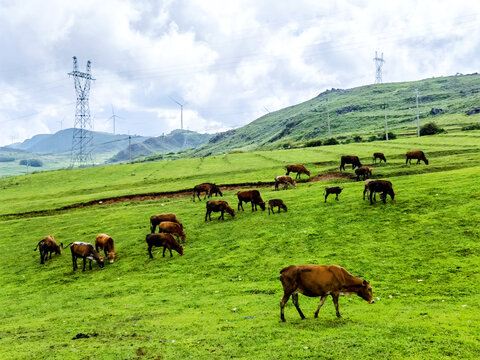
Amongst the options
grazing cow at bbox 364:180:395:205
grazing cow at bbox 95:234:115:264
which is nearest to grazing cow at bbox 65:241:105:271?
grazing cow at bbox 95:234:115:264

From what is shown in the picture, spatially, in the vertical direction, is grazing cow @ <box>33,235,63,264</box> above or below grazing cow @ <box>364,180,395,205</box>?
Answer: below

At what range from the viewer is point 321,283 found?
1272cm

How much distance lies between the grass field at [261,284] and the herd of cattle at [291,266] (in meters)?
0.84

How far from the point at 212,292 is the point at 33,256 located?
58.5 ft

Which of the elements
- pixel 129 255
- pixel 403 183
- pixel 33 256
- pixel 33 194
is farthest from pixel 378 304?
pixel 33 194

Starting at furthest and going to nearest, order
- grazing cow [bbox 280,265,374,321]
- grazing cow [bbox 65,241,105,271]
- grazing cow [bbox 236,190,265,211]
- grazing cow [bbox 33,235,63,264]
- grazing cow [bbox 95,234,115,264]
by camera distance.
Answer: grazing cow [bbox 236,190,265,211] → grazing cow [bbox 33,235,63,264] → grazing cow [bbox 95,234,115,264] → grazing cow [bbox 65,241,105,271] → grazing cow [bbox 280,265,374,321]

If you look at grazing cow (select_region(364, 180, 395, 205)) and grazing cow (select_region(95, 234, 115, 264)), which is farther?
grazing cow (select_region(364, 180, 395, 205))

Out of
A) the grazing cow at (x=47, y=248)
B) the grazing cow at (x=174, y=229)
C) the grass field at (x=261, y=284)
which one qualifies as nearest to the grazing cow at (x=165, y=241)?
the grass field at (x=261, y=284)

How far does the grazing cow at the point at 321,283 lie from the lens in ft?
41.8

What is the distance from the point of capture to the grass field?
11.6 meters

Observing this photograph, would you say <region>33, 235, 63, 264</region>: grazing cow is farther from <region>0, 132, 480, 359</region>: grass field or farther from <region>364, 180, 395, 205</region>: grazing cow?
<region>364, 180, 395, 205</region>: grazing cow

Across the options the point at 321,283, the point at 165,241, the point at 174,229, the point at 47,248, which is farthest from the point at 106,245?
the point at 321,283

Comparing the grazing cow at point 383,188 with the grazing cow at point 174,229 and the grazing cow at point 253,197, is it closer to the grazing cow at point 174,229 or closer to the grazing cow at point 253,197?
the grazing cow at point 253,197

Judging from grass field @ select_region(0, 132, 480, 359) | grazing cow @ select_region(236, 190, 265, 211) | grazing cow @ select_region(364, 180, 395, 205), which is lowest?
grass field @ select_region(0, 132, 480, 359)
